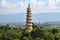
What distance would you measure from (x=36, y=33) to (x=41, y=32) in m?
0.71

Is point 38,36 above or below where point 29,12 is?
below

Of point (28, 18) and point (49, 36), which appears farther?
point (28, 18)

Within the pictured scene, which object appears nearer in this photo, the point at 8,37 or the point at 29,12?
the point at 8,37

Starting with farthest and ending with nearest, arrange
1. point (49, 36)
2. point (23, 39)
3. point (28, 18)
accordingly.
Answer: point (28, 18) < point (49, 36) < point (23, 39)

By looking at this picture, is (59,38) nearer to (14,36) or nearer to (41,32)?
(41,32)

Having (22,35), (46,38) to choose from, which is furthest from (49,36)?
(22,35)

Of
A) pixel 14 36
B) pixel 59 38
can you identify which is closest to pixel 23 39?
pixel 14 36

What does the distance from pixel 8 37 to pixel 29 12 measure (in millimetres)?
7029

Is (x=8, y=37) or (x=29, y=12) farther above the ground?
(x=29, y=12)

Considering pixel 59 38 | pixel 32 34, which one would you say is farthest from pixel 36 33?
pixel 59 38

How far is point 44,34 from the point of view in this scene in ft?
119

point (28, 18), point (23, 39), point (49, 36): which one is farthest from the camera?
point (28, 18)

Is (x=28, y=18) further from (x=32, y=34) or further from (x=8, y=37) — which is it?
(x=8, y=37)

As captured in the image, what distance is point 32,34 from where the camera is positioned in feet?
123
